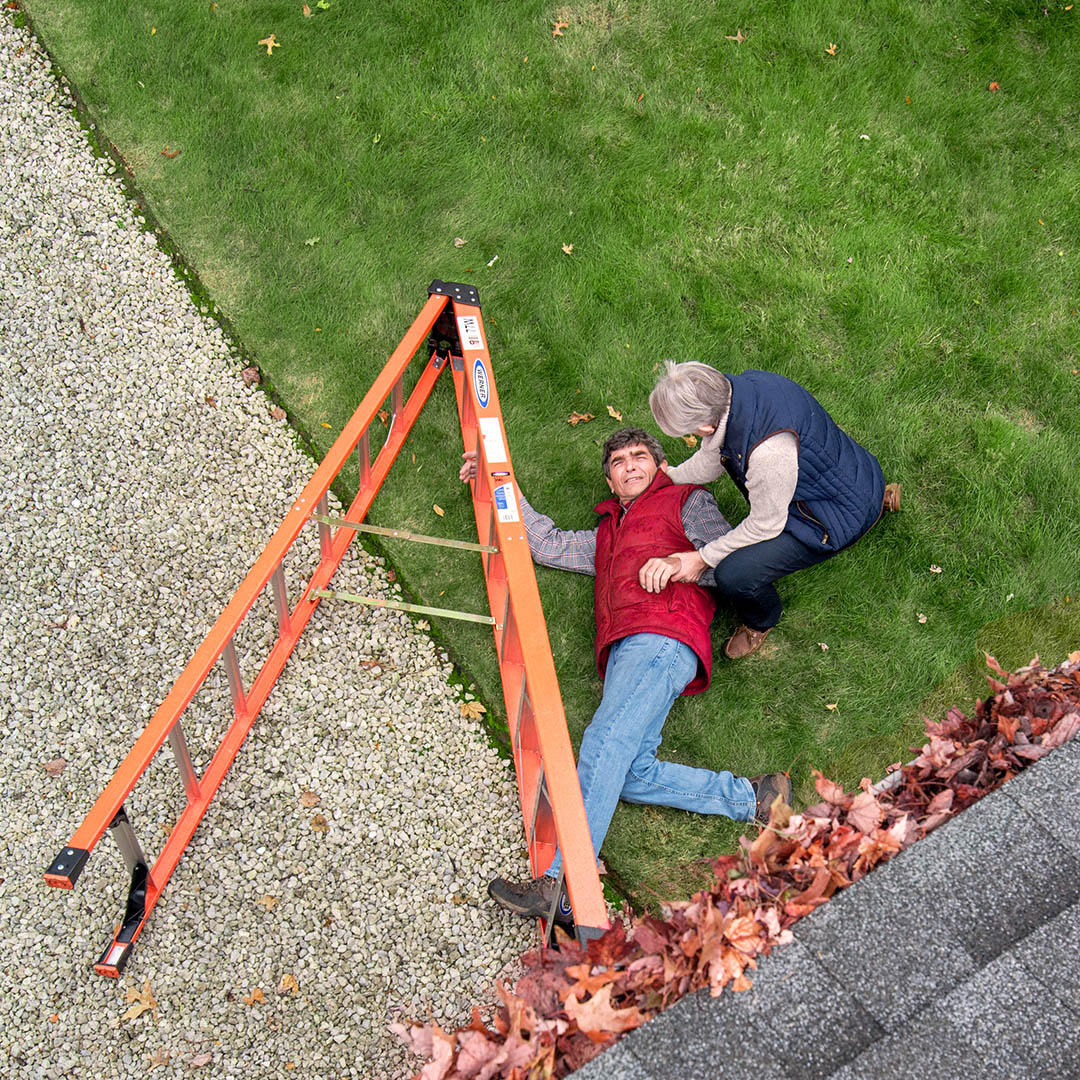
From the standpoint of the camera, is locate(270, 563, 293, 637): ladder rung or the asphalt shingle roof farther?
locate(270, 563, 293, 637): ladder rung

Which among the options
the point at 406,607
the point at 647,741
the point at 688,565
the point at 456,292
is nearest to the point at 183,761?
the point at 406,607

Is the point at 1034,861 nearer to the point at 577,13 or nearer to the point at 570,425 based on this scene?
the point at 570,425

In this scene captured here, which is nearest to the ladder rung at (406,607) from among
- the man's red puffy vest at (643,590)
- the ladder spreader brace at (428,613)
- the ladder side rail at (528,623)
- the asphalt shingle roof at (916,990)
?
the ladder spreader brace at (428,613)

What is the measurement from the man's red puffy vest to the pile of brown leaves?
6.02ft

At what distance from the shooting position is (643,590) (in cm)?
459

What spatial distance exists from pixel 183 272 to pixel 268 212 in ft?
2.29

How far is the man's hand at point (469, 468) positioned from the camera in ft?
17.2

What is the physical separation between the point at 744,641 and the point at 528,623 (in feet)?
4.99

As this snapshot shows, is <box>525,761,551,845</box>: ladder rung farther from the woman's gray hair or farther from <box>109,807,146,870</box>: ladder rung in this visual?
the woman's gray hair

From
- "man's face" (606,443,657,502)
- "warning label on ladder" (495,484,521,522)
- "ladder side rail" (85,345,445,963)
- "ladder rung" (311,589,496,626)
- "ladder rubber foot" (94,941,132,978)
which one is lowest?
"ladder rubber foot" (94,941,132,978)

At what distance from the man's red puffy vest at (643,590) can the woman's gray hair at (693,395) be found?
56cm

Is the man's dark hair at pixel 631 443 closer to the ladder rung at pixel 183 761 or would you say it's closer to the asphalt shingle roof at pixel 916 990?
the ladder rung at pixel 183 761

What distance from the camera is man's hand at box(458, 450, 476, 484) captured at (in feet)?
17.2

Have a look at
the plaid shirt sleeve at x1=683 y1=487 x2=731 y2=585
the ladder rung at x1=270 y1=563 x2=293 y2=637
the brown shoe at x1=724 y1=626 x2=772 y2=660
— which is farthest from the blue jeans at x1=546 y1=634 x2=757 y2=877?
the ladder rung at x1=270 y1=563 x2=293 y2=637
